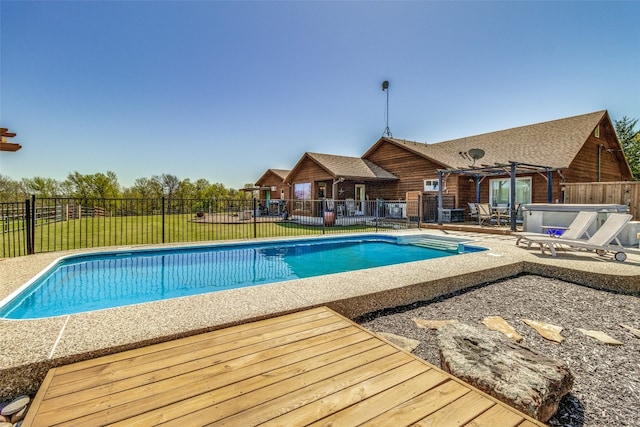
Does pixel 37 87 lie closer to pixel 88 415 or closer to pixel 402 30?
pixel 402 30

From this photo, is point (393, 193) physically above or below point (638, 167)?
below

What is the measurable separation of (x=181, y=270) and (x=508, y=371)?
6703 mm

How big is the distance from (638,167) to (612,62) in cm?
1615

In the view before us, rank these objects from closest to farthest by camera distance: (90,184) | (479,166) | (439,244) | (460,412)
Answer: (460,412) < (439,244) < (479,166) < (90,184)

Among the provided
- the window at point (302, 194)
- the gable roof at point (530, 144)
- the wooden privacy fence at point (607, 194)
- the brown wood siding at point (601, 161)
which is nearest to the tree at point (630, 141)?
the brown wood siding at point (601, 161)

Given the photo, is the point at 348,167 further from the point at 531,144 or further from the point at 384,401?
the point at 384,401

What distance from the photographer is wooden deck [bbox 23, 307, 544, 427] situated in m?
1.63

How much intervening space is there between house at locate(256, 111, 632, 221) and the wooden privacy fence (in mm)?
668

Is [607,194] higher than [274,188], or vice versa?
[274,188]

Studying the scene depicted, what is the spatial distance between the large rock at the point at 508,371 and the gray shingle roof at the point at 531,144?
557 inches

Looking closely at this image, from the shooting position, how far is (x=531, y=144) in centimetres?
1608

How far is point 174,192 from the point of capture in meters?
37.9

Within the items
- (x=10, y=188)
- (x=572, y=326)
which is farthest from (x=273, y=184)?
(x=10, y=188)

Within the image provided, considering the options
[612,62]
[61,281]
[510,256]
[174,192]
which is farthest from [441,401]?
[174,192]
